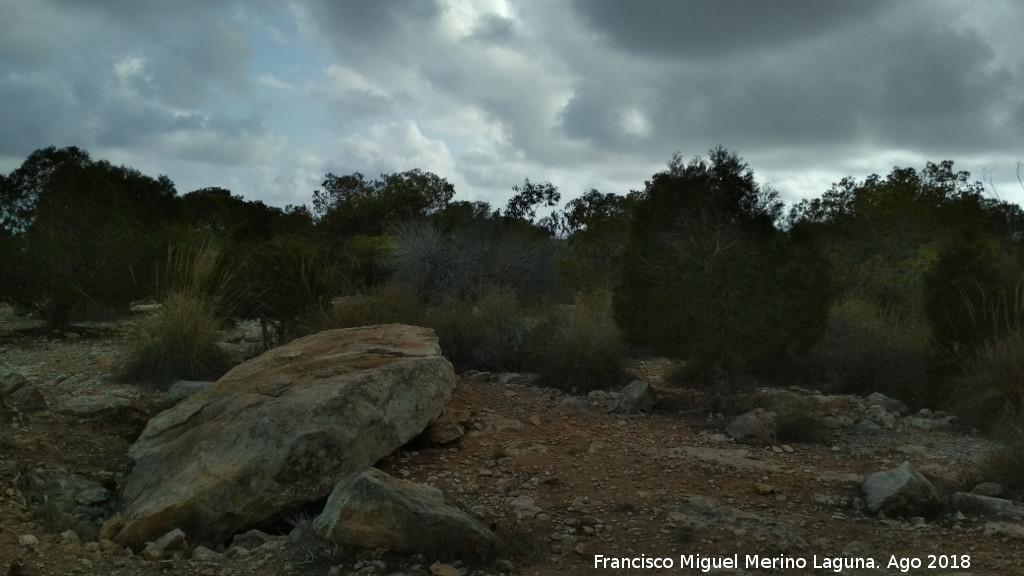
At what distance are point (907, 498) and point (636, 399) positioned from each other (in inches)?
127

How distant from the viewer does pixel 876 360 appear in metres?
9.58

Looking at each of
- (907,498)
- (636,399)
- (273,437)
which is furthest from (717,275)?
(273,437)

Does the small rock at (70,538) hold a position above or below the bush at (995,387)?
below

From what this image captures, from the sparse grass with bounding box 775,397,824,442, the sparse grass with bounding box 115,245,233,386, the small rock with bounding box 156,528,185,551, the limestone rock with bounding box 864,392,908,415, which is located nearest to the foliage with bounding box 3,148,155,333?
the sparse grass with bounding box 115,245,233,386

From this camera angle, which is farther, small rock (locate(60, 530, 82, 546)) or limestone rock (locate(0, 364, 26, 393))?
limestone rock (locate(0, 364, 26, 393))

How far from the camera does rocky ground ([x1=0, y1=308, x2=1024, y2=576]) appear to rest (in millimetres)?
4406

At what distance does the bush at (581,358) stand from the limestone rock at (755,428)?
2.36m

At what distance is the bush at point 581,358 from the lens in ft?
30.8

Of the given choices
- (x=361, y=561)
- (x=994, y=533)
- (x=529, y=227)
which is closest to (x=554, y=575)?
(x=361, y=561)

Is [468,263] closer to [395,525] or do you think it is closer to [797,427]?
[797,427]

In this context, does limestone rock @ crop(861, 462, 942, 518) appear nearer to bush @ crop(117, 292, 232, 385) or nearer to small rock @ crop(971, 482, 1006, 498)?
small rock @ crop(971, 482, 1006, 498)

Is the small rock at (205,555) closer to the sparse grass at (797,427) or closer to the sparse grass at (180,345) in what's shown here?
the sparse grass at (180,345)

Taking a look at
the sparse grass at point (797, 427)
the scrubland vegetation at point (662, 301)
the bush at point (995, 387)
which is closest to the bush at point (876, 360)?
the scrubland vegetation at point (662, 301)

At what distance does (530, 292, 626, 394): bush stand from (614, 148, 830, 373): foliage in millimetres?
704
